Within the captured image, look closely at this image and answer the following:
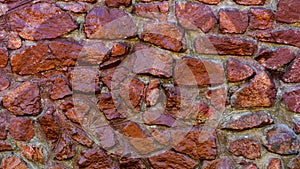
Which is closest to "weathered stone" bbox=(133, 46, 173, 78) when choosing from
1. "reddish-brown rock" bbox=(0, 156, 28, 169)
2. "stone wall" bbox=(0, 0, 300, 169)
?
"stone wall" bbox=(0, 0, 300, 169)

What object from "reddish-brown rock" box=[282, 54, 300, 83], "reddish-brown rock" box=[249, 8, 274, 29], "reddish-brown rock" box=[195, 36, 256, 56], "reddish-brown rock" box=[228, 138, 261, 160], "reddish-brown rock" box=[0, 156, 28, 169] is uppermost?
"reddish-brown rock" box=[249, 8, 274, 29]

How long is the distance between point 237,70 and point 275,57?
18 centimetres

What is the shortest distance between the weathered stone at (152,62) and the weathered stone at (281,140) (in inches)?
20.9

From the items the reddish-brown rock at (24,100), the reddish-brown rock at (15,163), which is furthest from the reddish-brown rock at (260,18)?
the reddish-brown rock at (15,163)

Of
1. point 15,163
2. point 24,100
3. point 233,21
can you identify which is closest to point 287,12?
point 233,21

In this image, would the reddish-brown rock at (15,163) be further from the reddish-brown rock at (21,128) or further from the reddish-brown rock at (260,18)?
the reddish-brown rock at (260,18)

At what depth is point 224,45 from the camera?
174cm

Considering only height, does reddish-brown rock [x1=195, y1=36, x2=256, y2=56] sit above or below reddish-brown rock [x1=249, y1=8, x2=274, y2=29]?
below

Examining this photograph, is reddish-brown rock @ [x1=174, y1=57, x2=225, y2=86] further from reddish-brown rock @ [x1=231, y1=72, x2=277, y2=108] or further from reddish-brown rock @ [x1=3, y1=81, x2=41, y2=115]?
reddish-brown rock @ [x1=3, y1=81, x2=41, y2=115]

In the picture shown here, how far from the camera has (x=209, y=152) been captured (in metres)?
1.77

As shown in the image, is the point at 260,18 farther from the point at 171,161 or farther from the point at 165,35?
the point at 171,161

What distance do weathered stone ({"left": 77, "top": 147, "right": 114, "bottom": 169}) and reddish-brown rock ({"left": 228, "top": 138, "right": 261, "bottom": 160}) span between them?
57cm

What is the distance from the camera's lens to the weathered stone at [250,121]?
5.72 feet

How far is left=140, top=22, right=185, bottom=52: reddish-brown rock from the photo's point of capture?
1.74 meters
